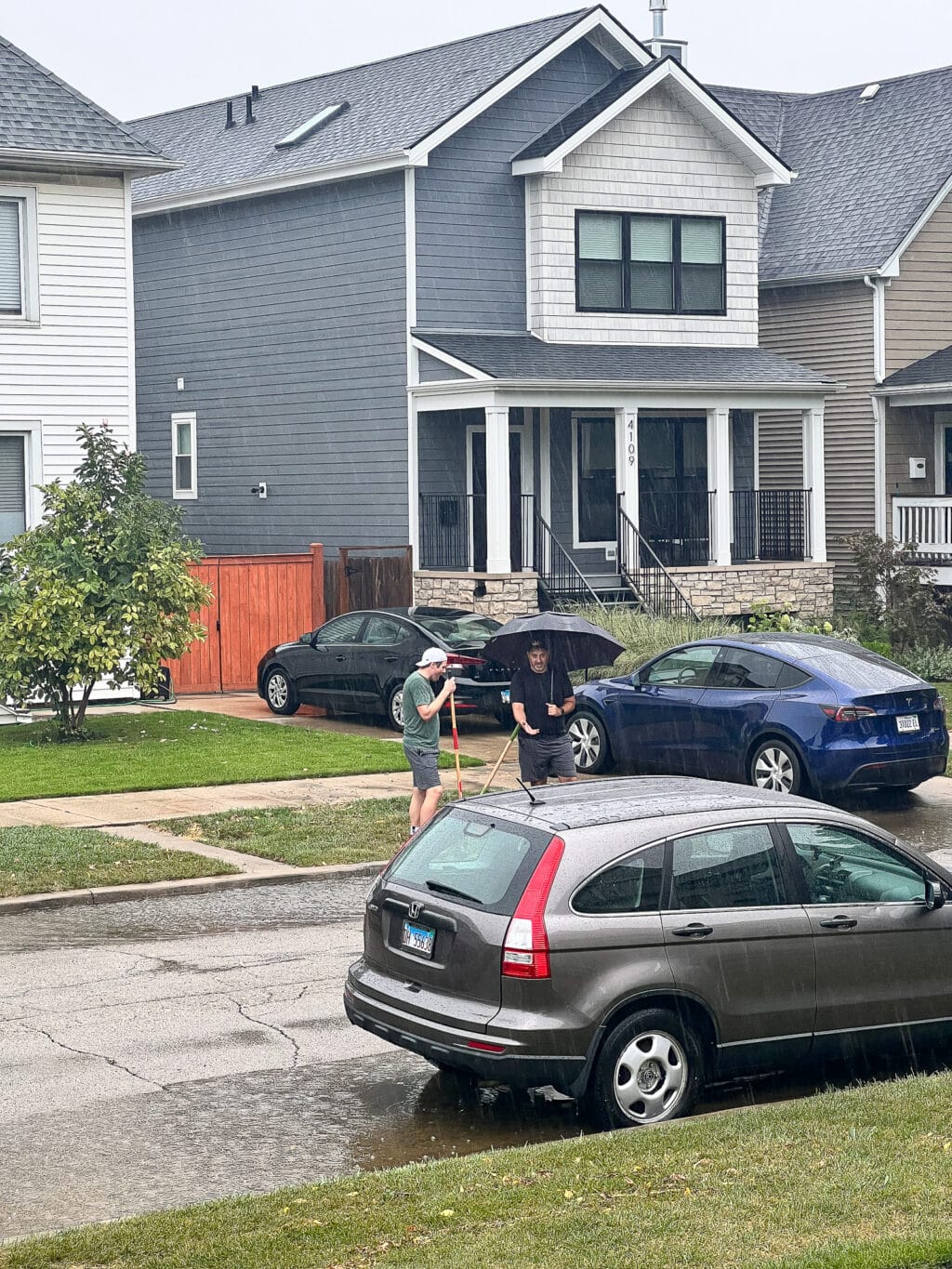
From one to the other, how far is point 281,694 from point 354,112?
1176 cm

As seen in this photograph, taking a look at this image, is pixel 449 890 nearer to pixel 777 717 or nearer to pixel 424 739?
pixel 424 739

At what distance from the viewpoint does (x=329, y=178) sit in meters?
28.6

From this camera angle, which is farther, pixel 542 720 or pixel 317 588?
pixel 317 588

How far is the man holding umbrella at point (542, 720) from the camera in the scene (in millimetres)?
15125

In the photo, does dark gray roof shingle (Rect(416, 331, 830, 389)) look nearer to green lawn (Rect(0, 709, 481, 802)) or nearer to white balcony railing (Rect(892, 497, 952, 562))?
white balcony railing (Rect(892, 497, 952, 562))

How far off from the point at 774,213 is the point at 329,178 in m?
10.8

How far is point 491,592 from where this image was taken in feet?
87.2

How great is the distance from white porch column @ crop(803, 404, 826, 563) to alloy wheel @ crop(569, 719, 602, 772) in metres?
11.9

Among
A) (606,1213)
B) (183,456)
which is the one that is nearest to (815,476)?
(183,456)

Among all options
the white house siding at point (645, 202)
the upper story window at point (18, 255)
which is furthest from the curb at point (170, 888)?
the white house siding at point (645, 202)

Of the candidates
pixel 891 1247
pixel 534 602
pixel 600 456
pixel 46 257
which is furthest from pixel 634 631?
pixel 891 1247

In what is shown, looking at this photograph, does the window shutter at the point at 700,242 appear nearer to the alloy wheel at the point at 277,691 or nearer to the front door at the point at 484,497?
the front door at the point at 484,497

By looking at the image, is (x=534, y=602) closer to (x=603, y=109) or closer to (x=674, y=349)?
(x=674, y=349)

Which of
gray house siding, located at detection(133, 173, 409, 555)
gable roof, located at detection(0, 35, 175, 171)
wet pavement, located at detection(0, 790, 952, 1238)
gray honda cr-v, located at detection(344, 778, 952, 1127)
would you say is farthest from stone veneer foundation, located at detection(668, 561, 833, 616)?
gray honda cr-v, located at detection(344, 778, 952, 1127)
